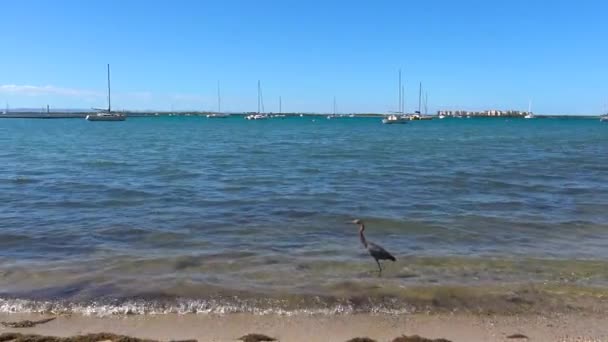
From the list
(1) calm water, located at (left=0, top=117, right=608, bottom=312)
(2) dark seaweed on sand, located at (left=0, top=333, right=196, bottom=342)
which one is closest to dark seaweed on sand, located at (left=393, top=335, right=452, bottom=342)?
(1) calm water, located at (left=0, top=117, right=608, bottom=312)

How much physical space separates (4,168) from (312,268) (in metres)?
24.2

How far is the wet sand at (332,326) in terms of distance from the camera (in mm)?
7523

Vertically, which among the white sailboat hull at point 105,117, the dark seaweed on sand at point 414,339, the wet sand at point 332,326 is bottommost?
the wet sand at point 332,326

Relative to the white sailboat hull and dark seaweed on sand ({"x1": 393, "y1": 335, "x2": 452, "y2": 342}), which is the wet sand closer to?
dark seaweed on sand ({"x1": 393, "y1": 335, "x2": 452, "y2": 342})

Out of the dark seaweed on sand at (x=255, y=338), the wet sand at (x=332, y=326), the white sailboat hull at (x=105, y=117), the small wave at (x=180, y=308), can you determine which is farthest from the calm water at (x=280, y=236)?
the white sailboat hull at (x=105, y=117)

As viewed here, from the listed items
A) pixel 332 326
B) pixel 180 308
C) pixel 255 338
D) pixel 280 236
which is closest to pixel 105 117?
pixel 280 236

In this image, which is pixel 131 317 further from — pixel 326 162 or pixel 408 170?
pixel 326 162

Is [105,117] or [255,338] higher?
[105,117]

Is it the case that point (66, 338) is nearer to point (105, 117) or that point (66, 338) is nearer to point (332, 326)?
point (332, 326)

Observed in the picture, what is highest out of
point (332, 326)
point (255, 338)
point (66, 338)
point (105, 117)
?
point (105, 117)

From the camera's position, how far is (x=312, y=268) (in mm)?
10898

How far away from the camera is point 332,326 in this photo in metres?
8.00

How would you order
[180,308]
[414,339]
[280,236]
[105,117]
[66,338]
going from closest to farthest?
1. [66,338]
2. [414,339]
3. [180,308]
4. [280,236]
5. [105,117]

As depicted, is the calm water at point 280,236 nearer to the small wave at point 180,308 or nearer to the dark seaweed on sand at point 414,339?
the small wave at point 180,308
